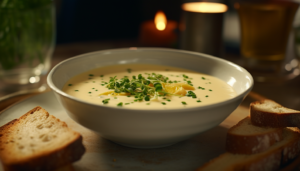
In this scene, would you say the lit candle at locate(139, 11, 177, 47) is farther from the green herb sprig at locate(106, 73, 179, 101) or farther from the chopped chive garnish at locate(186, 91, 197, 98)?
the chopped chive garnish at locate(186, 91, 197, 98)

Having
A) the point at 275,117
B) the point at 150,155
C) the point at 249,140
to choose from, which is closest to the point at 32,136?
the point at 150,155

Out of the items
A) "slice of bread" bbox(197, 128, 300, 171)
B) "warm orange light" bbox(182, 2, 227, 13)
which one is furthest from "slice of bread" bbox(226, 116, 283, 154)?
"warm orange light" bbox(182, 2, 227, 13)

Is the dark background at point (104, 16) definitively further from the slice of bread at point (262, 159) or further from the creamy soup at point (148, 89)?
the slice of bread at point (262, 159)

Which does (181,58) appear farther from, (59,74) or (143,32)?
(143,32)

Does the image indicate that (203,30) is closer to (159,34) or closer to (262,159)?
(159,34)

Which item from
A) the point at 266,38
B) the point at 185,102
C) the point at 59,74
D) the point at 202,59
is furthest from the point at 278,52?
the point at 59,74

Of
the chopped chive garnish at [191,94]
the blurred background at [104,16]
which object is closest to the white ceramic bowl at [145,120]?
the chopped chive garnish at [191,94]
